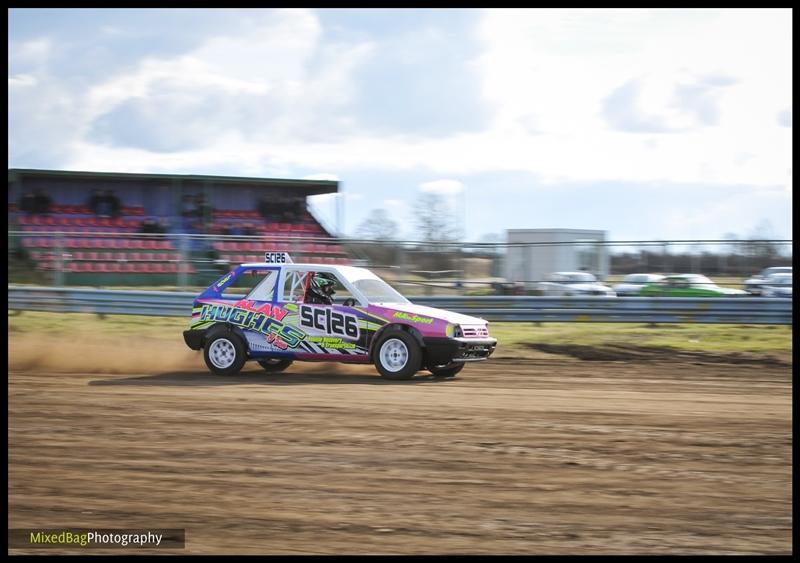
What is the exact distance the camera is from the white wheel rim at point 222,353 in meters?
11.9

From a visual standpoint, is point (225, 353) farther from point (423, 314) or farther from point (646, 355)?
point (646, 355)

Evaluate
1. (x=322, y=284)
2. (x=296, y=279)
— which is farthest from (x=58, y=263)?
(x=322, y=284)

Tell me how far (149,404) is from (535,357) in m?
6.65

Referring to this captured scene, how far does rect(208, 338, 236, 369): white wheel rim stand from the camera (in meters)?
11.9

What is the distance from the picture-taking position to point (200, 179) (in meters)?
30.1

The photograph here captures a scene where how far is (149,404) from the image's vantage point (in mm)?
9258

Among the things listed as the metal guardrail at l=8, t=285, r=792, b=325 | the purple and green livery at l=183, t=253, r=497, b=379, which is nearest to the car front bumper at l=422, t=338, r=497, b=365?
the purple and green livery at l=183, t=253, r=497, b=379

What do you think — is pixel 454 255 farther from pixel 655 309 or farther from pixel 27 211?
pixel 27 211

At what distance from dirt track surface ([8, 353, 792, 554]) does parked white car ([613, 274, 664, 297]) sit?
5.08 meters

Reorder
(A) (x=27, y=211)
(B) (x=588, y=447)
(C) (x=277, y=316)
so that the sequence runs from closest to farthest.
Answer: (B) (x=588, y=447) < (C) (x=277, y=316) < (A) (x=27, y=211)

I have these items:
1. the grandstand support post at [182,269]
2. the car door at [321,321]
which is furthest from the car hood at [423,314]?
the grandstand support post at [182,269]
